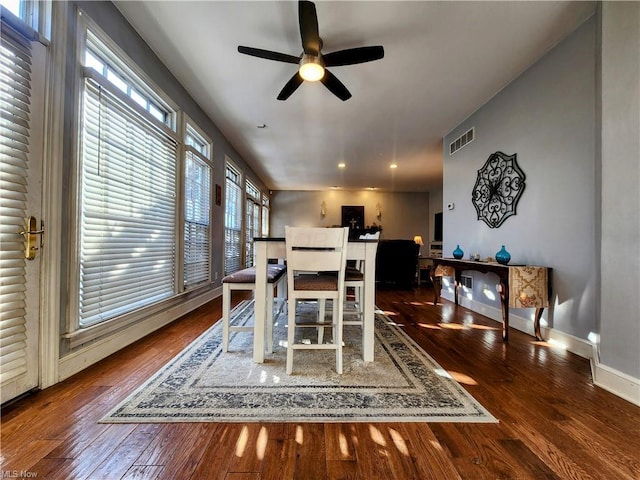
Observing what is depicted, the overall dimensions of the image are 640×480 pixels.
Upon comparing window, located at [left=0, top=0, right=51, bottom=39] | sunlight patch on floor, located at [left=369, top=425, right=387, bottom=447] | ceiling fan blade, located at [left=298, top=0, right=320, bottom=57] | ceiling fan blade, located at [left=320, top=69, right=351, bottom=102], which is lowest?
sunlight patch on floor, located at [left=369, top=425, right=387, bottom=447]

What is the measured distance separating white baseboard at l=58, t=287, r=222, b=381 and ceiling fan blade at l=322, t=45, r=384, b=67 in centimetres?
281

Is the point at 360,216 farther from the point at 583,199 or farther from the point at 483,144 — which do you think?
the point at 583,199

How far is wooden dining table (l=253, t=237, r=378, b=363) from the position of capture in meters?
1.94

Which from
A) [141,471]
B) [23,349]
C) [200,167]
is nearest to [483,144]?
[200,167]

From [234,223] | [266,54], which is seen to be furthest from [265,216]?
[266,54]

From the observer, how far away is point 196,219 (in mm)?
3635

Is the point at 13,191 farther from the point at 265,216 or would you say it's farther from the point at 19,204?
the point at 265,216

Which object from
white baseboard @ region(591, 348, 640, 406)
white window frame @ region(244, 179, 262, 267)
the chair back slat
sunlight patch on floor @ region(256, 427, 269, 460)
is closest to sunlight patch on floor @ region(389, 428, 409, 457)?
sunlight patch on floor @ region(256, 427, 269, 460)

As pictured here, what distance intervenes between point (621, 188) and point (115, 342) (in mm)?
3576

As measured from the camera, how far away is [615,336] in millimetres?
1616

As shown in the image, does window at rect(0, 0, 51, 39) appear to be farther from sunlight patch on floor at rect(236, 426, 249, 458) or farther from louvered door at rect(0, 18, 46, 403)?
sunlight patch on floor at rect(236, 426, 249, 458)

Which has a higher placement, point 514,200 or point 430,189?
point 430,189

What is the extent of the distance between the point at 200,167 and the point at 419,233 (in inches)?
284

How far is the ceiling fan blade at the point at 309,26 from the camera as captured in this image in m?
A: 1.80
